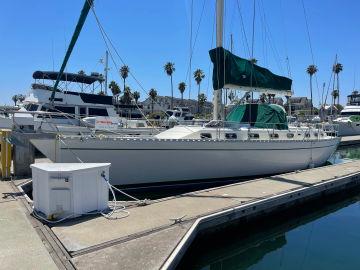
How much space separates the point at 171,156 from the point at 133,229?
17.7 ft

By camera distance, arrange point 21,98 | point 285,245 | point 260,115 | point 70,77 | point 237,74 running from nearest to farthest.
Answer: point 285,245 → point 237,74 → point 260,115 → point 70,77 → point 21,98

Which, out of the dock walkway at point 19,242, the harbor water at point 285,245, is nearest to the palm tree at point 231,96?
the harbor water at point 285,245

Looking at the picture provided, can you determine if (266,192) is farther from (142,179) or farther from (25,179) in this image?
(25,179)

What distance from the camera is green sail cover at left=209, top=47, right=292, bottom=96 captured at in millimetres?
14594

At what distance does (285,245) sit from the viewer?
917cm

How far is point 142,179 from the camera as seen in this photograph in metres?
12.1

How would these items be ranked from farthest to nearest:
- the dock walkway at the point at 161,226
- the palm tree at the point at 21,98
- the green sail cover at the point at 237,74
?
the palm tree at the point at 21,98
the green sail cover at the point at 237,74
the dock walkway at the point at 161,226

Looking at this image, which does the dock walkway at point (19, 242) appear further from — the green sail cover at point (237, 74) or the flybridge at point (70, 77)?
the flybridge at point (70, 77)

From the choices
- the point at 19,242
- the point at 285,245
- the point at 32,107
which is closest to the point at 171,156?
the point at 285,245

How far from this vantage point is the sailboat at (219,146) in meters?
11.4

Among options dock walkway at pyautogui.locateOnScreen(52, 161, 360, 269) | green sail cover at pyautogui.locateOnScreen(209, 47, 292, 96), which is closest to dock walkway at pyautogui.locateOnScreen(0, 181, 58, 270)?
dock walkway at pyautogui.locateOnScreen(52, 161, 360, 269)

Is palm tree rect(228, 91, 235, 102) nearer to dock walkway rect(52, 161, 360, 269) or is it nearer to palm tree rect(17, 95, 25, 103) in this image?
dock walkway rect(52, 161, 360, 269)

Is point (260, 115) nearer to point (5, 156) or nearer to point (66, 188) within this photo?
point (5, 156)

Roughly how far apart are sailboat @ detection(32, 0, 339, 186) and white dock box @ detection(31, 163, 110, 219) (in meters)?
3.56
